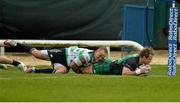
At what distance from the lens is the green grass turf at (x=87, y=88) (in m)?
11.9

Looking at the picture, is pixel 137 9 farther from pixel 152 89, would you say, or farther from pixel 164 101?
pixel 164 101

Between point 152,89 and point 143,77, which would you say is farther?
point 143,77

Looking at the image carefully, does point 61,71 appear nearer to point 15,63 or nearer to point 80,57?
point 80,57

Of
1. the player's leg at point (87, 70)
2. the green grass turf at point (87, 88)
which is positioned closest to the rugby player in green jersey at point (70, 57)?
the player's leg at point (87, 70)

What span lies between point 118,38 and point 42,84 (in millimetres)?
11683

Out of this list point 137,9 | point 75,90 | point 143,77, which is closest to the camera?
point 75,90

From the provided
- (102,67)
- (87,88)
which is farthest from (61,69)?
(87,88)

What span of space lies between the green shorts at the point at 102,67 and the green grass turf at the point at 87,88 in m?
0.50

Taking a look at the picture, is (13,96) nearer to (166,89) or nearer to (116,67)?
(166,89)

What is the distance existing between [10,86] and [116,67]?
3009 mm

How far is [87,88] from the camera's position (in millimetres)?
13047

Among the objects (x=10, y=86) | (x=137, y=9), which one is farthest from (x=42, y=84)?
(x=137, y=9)

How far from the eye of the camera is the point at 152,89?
13.1 m

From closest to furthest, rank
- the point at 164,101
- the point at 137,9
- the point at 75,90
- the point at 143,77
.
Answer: the point at 164,101 < the point at 75,90 < the point at 143,77 < the point at 137,9
